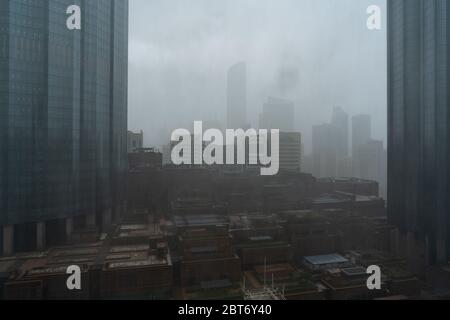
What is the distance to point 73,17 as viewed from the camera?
15195 millimetres

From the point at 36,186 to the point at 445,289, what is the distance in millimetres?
17506

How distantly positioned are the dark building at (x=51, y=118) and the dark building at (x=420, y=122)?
1565 cm

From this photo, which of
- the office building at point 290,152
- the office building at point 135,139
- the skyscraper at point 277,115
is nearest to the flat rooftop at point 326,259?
the skyscraper at point 277,115

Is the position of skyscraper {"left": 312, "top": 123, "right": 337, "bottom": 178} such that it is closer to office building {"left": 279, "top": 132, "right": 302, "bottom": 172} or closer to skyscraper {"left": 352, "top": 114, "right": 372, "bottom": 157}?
skyscraper {"left": 352, "top": 114, "right": 372, "bottom": 157}

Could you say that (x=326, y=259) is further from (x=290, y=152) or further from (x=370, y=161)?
(x=370, y=161)

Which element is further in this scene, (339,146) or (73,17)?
(339,146)

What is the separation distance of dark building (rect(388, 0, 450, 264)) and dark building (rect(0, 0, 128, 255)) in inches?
616

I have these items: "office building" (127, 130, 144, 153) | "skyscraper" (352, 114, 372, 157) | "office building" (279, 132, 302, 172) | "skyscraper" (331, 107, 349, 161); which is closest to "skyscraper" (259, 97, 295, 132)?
"office building" (279, 132, 302, 172)

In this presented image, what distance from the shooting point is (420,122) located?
14172 millimetres

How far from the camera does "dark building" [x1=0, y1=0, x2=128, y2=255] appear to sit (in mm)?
13641

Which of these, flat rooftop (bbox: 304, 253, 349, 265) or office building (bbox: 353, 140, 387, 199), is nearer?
flat rooftop (bbox: 304, 253, 349, 265)

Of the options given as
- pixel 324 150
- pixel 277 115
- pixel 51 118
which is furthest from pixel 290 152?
pixel 51 118

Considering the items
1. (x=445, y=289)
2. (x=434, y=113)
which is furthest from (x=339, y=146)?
(x=445, y=289)
